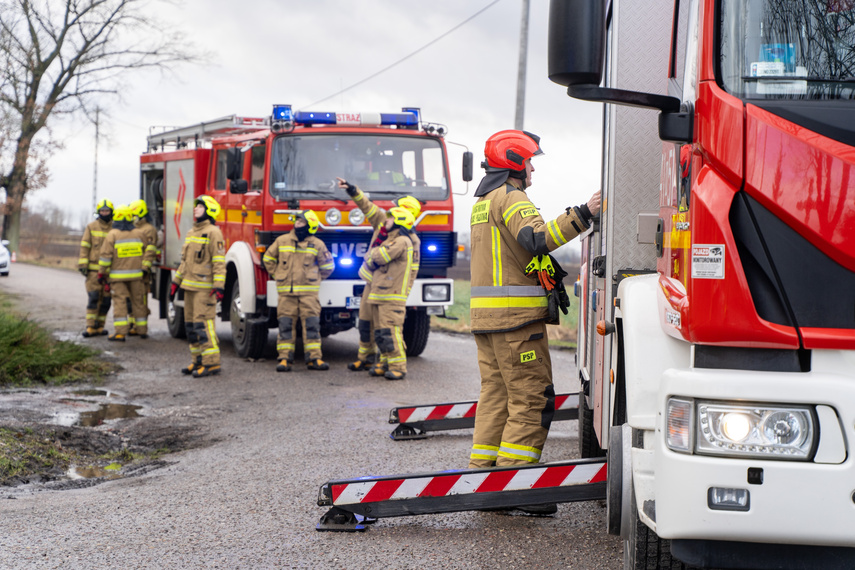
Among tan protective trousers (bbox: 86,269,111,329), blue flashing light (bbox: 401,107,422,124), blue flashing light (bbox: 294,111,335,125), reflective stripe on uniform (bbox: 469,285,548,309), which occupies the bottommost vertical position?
tan protective trousers (bbox: 86,269,111,329)

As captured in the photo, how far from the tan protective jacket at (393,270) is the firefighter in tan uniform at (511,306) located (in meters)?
4.65

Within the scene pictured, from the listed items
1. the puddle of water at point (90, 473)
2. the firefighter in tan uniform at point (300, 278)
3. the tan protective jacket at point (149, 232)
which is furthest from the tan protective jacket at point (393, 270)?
the tan protective jacket at point (149, 232)

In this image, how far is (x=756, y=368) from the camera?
241cm

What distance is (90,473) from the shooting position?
6.07 metres

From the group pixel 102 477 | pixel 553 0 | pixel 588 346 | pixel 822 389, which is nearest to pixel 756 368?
pixel 822 389

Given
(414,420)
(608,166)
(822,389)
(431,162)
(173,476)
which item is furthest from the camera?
(431,162)

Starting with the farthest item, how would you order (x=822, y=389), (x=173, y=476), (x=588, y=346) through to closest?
(x=173, y=476) < (x=588, y=346) < (x=822, y=389)

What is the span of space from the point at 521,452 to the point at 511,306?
768mm

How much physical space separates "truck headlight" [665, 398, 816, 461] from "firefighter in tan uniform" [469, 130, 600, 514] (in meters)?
2.22

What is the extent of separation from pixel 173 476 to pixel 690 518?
414 centimetres

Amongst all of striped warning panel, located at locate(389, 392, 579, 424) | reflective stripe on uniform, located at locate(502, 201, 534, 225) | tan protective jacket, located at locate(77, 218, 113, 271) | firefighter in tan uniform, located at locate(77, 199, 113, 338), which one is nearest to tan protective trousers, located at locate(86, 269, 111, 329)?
firefighter in tan uniform, located at locate(77, 199, 113, 338)

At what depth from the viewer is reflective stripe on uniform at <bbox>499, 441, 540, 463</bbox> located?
186 inches

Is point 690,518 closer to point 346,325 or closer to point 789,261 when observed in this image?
point 789,261

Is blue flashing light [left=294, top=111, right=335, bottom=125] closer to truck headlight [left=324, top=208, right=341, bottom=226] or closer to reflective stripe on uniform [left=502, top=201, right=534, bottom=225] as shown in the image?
truck headlight [left=324, top=208, right=341, bottom=226]
